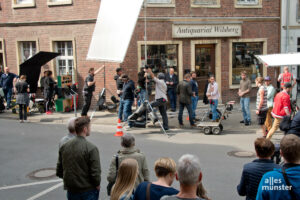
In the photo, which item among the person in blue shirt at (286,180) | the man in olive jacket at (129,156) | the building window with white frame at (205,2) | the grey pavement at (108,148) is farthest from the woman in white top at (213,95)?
the person in blue shirt at (286,180)

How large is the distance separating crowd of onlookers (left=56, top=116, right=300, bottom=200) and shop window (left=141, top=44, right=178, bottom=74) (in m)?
→ 10.4

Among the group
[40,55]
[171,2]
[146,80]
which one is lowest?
[146,80]

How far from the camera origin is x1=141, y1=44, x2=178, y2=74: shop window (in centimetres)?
1531

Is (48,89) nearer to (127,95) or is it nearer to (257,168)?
(127,95)

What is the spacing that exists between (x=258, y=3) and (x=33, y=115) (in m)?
11.6

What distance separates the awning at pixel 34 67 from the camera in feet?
48.5

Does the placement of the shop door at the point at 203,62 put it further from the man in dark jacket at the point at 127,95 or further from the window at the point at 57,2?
the window at the point at 57,2

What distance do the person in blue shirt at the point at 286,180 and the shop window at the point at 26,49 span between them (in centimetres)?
1574

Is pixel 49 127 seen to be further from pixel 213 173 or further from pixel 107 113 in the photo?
pixel 213 173

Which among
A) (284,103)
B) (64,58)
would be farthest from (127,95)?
(64,58)

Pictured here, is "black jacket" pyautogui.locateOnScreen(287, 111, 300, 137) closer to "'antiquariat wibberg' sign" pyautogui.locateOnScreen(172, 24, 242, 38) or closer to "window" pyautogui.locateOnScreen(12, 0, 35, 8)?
"'antiquariat wibberg' sign" pyautogui.locateOnScreen(172, 24, 242, 38)

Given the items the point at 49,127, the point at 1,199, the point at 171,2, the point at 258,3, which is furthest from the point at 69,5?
the point at 1,199

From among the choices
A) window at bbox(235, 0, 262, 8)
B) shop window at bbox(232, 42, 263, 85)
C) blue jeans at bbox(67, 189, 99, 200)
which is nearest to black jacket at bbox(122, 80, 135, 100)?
shop window at bbox(232, 42, 263, 85)

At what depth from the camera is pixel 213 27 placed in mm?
15828
